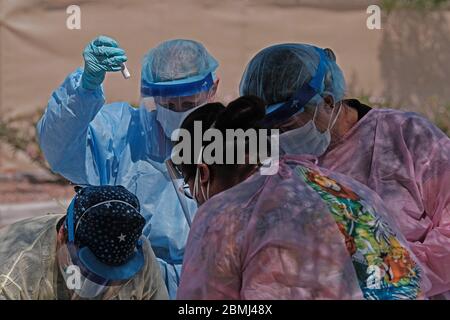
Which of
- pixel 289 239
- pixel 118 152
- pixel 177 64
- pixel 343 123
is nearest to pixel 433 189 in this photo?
pixel 343 123

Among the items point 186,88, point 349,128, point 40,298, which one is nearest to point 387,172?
point 349,128

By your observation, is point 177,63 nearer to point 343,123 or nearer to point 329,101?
point 343,123

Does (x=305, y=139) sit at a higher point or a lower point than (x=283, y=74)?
lower

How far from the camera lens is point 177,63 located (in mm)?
3455

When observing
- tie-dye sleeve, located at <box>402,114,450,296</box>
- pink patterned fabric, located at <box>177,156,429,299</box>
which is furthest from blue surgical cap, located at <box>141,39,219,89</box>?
pink patterned fabric, located at <box>177,156,429,299</box>

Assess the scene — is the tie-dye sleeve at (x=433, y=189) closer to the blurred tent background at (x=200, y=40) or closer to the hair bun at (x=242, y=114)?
the hair bun at (x=242, y=114)

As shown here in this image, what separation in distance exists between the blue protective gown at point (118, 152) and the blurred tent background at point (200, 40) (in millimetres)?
5023

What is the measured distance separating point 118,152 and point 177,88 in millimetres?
330

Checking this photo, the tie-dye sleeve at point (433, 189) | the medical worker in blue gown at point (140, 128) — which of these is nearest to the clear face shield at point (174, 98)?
the medical worker in blue gown at point (140, 128)

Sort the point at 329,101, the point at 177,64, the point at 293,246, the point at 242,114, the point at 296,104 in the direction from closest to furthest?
the point at 293,246 → the point at 242,114 → the point at 296,104 → the point at 329,101 → the point at 177,64

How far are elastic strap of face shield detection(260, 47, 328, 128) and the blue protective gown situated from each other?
0.73 metres

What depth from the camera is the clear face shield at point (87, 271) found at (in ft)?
8.79

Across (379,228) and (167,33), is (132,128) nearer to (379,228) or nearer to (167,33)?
(379,228)

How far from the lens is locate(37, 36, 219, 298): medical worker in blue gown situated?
3312mm
